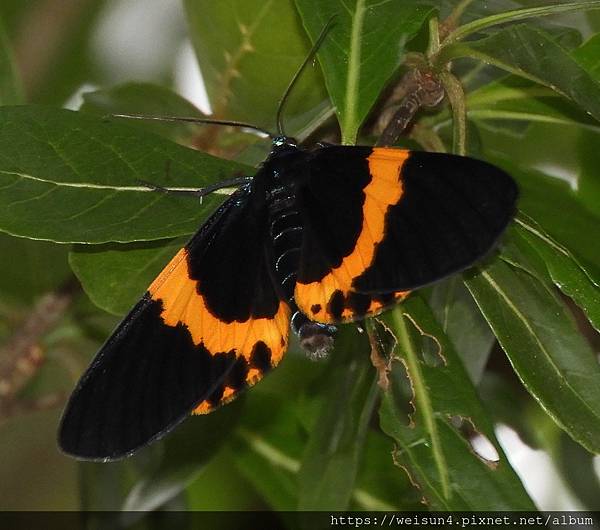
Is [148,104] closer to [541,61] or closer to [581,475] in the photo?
[541,61]

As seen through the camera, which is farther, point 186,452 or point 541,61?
point 186,452

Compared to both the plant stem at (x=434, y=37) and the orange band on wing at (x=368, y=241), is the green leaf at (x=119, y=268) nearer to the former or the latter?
the orange band on wing at (x=368, y=241)

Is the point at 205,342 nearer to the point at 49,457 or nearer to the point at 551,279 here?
the point at 551,279

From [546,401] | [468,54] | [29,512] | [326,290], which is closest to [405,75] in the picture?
[468,54]

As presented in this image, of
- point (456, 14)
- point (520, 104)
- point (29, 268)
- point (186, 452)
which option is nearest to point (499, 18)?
point (456, 14)

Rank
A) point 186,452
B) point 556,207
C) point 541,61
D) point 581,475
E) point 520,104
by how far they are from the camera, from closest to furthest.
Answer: point 541,61
point 520,104
point 556,207
point 186,452
point 581,475

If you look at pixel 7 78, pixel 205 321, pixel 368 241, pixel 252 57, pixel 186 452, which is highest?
pixel 252 57

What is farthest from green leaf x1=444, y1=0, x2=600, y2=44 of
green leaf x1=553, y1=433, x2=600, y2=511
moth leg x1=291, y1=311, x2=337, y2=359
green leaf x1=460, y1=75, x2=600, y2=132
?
green leaf x1=553, y1=433, x2=600, y2=511

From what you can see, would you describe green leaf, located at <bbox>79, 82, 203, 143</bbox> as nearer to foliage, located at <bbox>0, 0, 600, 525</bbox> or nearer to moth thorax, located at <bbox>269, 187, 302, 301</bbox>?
foliage, located at <bbox>0, 0, 600, 525</bbox>
